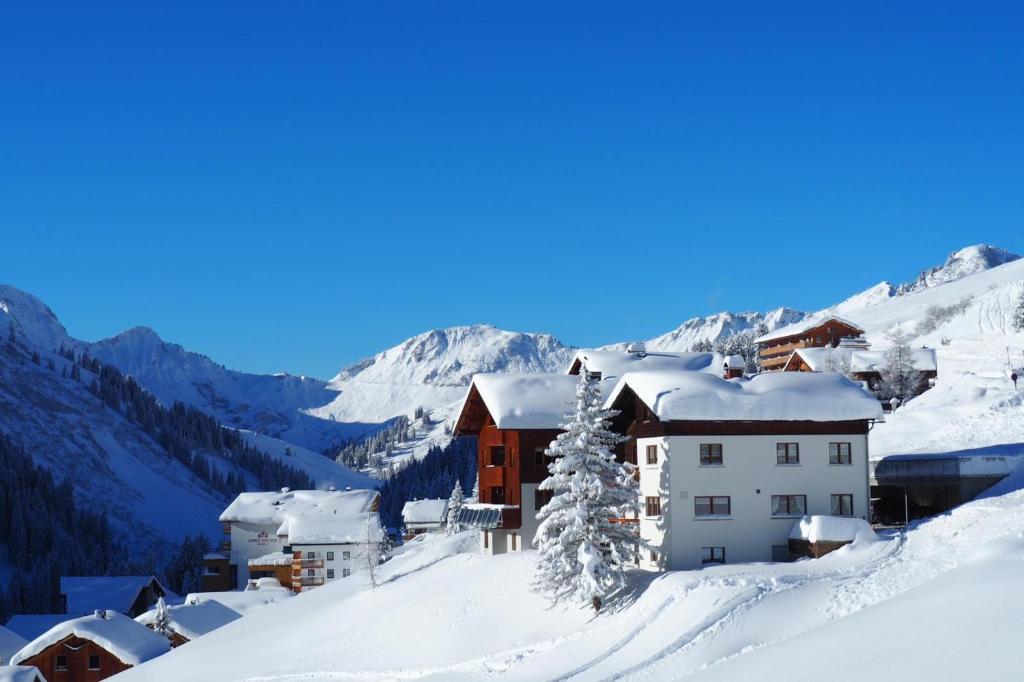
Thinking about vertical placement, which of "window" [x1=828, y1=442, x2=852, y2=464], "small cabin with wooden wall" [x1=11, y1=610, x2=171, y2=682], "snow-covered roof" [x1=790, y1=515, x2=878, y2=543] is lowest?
"small cabin with wooden wall" [x1=11, y1=610, x2=171, y2=682]

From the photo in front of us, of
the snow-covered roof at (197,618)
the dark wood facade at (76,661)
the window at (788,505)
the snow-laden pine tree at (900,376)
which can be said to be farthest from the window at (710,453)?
the snow-laden pine tree at (900,376)

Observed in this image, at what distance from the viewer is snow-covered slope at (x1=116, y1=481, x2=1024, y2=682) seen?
23547 millimetres

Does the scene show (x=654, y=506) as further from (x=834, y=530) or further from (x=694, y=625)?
(x=694, y=625)

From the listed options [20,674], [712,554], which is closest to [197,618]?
[20,674]

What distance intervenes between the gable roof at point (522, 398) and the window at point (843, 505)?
529 inches

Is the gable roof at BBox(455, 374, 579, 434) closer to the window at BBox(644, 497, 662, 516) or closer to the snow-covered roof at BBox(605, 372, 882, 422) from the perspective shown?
the snow-covered roof at BBox(605, 372, 882, 422)

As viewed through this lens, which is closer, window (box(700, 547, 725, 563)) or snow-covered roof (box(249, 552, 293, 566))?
window (box(700, 547, 725, 563))

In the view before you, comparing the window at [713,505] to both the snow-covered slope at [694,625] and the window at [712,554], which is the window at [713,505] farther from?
the snow-covered slope at [694,625]

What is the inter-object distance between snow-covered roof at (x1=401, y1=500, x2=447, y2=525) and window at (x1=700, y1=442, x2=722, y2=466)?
83202mm

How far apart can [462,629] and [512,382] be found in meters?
17.9

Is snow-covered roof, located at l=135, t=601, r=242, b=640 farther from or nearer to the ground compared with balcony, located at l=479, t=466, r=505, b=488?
nearer to the ground

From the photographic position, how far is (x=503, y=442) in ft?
183

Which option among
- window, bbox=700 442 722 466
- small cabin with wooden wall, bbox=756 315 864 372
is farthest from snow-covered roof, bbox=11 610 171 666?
small cabin with wooden wall, bbox=756 315 864 372

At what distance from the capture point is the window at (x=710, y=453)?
44156mm
